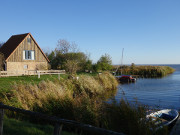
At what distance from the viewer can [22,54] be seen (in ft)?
96.9

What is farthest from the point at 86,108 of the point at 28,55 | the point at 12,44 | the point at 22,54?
the point at 12,44

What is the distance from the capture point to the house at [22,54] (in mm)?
28312

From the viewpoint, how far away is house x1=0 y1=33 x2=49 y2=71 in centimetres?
2831

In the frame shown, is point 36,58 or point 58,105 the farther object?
point 36,58

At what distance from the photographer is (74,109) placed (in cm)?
775

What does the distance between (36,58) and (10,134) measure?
27.5 metres

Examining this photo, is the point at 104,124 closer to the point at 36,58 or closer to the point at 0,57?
the point at 0,57

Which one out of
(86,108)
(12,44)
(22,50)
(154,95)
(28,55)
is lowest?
(154,95)

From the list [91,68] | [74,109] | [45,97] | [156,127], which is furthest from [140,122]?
[91,68]

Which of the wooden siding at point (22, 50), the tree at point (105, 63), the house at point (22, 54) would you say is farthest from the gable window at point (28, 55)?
the tree at point (105, 63)

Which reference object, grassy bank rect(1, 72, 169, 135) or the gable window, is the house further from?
grassy bank rect(1, 72, 169, 135)

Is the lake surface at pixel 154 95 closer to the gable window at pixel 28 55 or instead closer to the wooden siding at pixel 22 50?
the wooden siding at pixel 22 50

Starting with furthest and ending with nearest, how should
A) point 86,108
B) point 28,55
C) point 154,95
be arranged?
point 28,55 < point 154,95 < point 86,108

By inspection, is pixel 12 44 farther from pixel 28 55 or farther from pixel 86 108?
pixel 86 108
